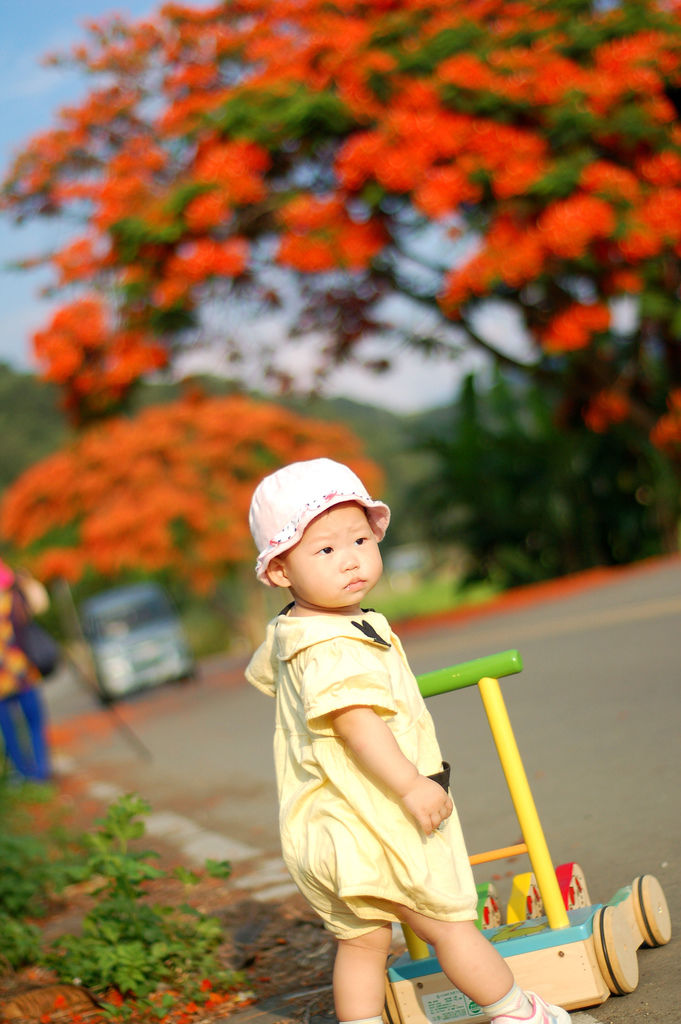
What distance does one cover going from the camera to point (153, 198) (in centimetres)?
1672

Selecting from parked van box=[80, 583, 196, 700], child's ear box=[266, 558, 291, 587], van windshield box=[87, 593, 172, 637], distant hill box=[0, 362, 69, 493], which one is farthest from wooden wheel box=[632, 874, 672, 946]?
distant hill box=[0, 362, 69, 493]

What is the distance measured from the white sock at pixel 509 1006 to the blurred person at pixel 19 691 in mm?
6761

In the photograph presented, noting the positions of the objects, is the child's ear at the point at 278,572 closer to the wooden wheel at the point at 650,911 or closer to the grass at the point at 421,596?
the wooden wheel at the point at 650,911

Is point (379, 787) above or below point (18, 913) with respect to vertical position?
above

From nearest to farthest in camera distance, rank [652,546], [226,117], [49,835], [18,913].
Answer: [18,913], [49,835], [226,117], [652,546]

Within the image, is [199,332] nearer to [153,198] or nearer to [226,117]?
[153,198]

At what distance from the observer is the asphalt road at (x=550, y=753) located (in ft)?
14.6

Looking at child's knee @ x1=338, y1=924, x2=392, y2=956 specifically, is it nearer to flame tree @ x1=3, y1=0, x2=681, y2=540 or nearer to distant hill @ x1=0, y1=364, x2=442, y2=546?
flame tree @ x1=3, y1=0, x2=681, y2=540

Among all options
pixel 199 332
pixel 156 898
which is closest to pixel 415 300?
pixel 199 332

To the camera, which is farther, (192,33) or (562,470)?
(562,470)

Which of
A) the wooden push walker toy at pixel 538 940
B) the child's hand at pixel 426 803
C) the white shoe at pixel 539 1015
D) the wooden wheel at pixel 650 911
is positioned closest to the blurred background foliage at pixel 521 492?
the wooden wheel at pixel 650 911

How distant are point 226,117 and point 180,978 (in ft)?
44.0

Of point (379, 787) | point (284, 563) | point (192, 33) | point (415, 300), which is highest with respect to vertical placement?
point (192, 33)

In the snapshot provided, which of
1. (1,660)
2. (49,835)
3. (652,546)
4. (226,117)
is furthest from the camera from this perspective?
(652,546)
